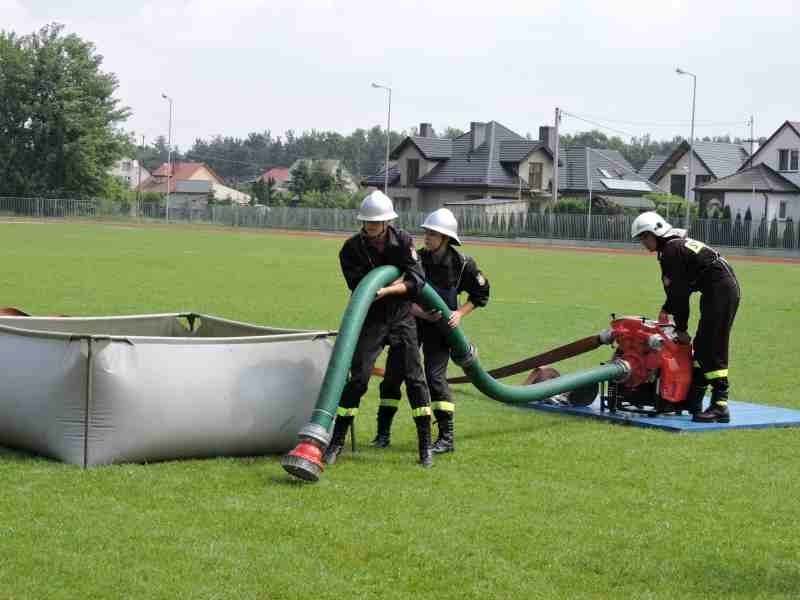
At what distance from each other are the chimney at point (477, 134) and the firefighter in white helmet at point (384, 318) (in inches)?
3555

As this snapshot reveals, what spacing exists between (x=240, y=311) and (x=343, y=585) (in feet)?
49.2

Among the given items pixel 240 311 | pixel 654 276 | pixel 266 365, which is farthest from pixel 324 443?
pixel 654 276

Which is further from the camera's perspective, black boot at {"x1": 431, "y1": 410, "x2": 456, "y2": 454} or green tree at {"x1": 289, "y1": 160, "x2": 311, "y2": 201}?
green tree at {"x1": 289, "y1": 160, "x2": 311, "y2": 201}

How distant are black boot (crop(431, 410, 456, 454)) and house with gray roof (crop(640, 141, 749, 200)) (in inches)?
3608

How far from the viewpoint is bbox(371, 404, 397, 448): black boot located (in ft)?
32.5

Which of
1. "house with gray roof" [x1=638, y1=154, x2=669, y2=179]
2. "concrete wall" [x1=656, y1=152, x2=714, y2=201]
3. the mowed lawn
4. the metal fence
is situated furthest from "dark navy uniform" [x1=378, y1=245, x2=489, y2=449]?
"house with gray roof" [x1=638, y1=154, x2=669, y2=179]

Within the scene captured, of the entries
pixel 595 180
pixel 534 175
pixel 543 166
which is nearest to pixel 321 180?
pixel 534 175

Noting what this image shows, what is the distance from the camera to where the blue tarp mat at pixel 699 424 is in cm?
1111

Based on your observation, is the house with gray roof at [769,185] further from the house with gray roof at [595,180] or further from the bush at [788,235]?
the bush at [788,235]

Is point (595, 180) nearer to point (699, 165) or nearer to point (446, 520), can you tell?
point (699, 165)

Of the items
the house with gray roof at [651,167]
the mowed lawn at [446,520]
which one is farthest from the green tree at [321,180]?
the mowed lawn at [446,520]

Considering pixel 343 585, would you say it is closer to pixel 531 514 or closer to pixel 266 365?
pixel 531 514

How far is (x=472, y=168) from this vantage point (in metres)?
98.6

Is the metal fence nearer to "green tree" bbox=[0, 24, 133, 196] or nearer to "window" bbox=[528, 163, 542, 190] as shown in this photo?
"green tree" bbox=[0, 24, 133, 196]
